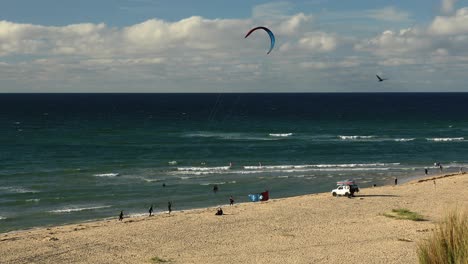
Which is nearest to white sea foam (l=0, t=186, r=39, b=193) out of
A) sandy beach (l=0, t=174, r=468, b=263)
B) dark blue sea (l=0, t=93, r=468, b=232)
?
dark blue sea (l=0, t=93, r=468, b=232)

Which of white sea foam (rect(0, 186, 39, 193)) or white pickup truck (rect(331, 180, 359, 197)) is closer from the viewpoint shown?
white pickup truck (rect(331, 180, 359, 197))

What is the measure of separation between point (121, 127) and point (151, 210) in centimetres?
7105

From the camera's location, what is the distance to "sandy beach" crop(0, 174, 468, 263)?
76.4 ft

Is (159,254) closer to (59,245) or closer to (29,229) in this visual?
(59,245)

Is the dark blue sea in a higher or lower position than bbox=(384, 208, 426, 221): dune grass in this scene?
higher

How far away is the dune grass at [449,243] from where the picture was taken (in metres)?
9.27

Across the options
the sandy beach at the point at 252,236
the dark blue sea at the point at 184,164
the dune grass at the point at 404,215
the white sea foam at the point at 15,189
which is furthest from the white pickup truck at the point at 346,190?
the white sea foam at the point at 15,189

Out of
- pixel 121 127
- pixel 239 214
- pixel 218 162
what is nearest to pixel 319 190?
pixel 239 214

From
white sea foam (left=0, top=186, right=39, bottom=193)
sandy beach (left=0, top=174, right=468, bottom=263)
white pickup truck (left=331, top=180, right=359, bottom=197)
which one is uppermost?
white sea foam (left=0, top=186, right=39, bottom=193)

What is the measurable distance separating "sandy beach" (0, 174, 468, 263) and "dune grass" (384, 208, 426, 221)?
21.1 inches

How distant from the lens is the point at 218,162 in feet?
197

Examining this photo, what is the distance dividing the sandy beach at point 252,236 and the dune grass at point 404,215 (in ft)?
1.76

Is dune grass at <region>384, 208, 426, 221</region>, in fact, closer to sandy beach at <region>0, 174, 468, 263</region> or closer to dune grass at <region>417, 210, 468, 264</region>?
sandy beach at <region>0, 174, 468, 263</region>

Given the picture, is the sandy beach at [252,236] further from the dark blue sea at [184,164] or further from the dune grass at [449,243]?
the dune grass at [449,243]
